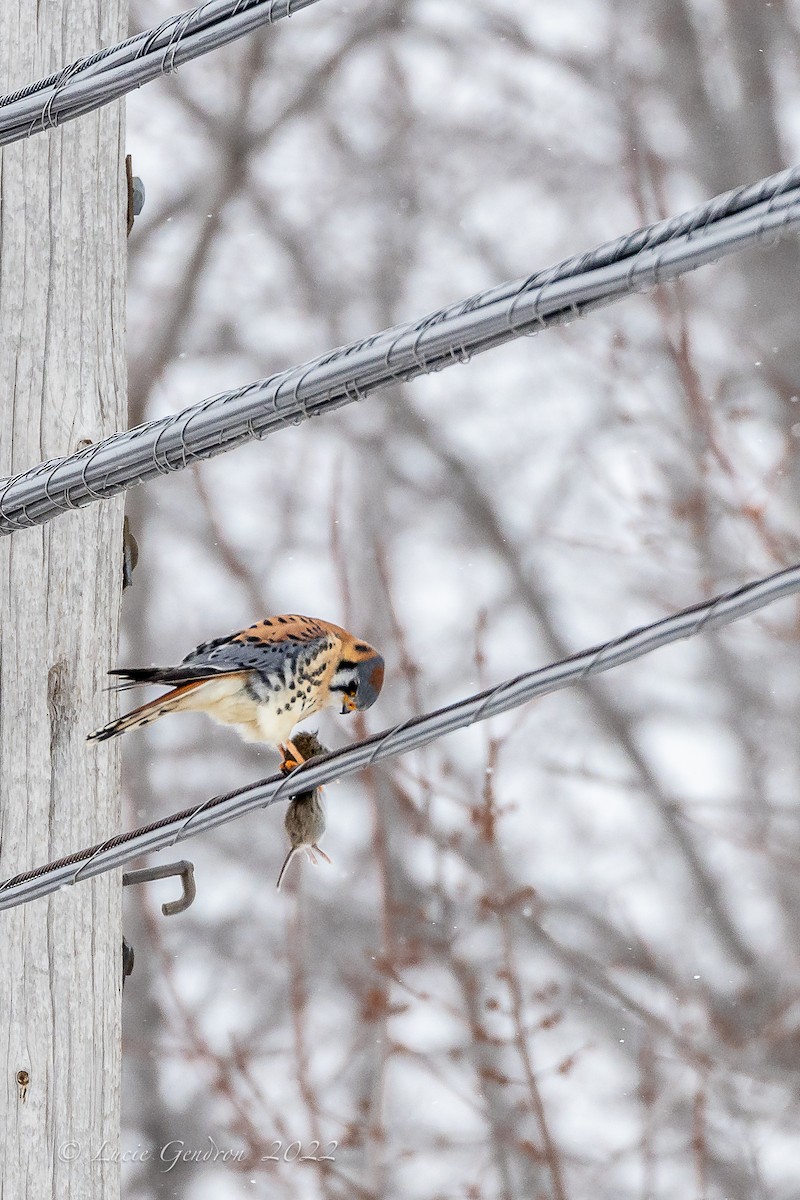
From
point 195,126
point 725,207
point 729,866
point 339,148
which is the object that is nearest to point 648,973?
point 729,866

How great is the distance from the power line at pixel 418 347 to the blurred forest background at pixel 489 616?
11.2 feet

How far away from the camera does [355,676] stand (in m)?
1.55

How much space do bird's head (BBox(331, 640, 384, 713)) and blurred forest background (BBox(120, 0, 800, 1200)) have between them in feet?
9.07

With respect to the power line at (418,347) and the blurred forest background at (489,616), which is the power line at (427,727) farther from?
the blurred forest background at (489,616)

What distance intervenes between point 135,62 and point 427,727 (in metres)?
0.53

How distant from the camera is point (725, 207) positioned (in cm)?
71

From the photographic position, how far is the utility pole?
1.24 m

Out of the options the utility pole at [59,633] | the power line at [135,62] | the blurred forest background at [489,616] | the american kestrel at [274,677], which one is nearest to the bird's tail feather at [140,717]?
the american kestrel at [274,677]

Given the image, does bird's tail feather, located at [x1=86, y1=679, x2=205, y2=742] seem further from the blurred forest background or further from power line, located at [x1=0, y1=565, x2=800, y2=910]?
the blurred forest background

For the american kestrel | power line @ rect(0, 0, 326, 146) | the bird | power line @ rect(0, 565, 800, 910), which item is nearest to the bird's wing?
the american kestrel

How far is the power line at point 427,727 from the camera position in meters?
0.77

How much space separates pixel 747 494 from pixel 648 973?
1574mm

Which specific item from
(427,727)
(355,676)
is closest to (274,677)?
(355,676)

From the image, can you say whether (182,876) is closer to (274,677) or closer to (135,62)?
(274,677)
